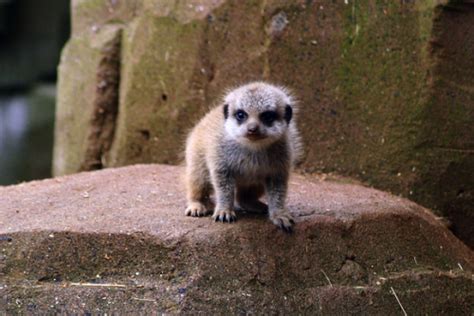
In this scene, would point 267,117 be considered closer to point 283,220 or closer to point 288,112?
point 288,112

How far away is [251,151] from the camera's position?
4609 millimetres

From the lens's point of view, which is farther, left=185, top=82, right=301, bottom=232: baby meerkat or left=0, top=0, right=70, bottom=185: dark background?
left=0, top=0, right=70, bottom=185: dark background

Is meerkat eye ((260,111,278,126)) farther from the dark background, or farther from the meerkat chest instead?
the dark background

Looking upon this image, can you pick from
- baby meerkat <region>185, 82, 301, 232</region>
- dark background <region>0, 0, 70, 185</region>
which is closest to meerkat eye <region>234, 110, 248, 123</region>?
baby meerkat <region>185, 82, 301, 232</region>

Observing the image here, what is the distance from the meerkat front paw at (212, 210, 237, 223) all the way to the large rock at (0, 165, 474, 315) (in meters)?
0.07

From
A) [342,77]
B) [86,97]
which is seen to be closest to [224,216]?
[342,77]

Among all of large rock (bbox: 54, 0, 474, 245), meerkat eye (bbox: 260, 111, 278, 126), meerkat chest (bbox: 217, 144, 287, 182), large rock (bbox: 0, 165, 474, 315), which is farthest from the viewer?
large rock (bbox: 54, 0, 474, 245)

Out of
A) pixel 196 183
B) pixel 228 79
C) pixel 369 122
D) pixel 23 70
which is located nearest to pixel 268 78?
pixel 228 79

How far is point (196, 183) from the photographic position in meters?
4.86

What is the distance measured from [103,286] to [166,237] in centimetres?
41

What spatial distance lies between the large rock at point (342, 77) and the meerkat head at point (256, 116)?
1.30 metres

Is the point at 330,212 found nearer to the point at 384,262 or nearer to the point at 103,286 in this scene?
the point at 384,262

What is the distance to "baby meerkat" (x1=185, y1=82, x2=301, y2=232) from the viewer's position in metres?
4.51

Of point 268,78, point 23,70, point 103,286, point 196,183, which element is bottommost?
point 23,70
